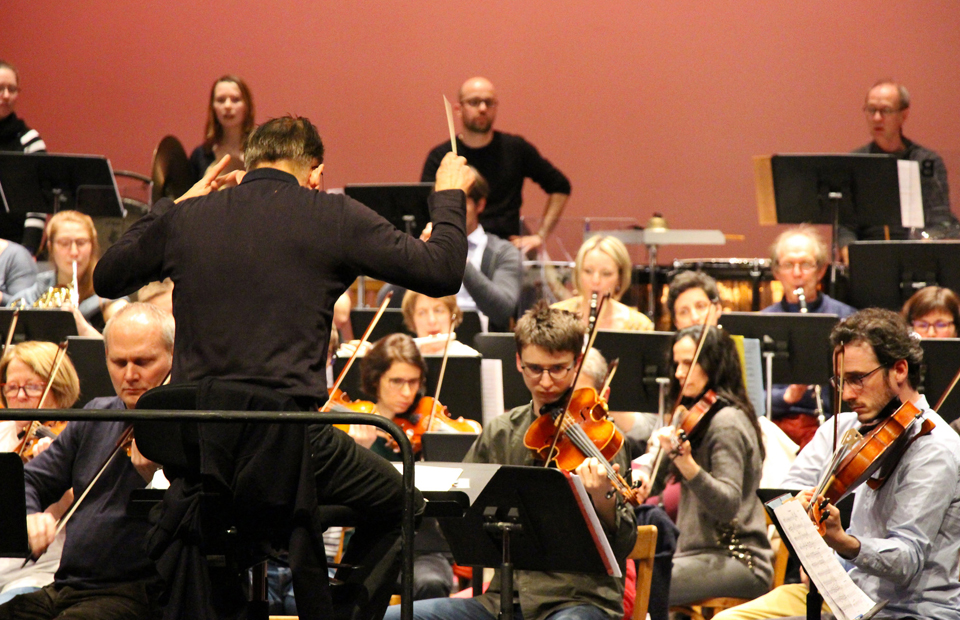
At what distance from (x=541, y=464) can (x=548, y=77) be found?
5001 mm

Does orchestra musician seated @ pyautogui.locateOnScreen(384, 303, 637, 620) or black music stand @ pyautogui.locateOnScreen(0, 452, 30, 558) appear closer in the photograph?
black music stand @ pyautogui.locateOnScreen(0, 452, 30, 558)

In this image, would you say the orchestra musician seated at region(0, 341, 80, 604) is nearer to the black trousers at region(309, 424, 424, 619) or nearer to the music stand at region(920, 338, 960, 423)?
the black trousers at region(309, 424, 424, 619)

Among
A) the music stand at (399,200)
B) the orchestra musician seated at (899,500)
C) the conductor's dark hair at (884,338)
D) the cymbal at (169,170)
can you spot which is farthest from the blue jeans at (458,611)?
the cymbal at (169,170)

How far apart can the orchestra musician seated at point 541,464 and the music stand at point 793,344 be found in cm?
142

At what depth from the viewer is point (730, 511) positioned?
3436 mm

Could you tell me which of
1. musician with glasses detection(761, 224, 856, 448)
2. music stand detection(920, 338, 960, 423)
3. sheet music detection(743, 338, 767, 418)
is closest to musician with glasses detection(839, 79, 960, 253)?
musician with glasses detection(761, 224, 856, 448)

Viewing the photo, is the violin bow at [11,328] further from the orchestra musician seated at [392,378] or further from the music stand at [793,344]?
the music stand at [793,344]

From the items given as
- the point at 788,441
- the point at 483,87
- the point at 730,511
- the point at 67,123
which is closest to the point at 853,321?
the point at 730,511

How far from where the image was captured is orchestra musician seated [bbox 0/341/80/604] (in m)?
3.30

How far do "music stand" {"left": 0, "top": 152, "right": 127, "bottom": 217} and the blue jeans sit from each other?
3437mm

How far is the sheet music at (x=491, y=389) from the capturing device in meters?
4.17

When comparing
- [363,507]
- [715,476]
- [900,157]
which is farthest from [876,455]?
[900,157]

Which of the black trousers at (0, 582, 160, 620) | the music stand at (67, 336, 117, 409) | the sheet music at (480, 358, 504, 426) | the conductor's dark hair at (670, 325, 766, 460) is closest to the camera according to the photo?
the black trousers at (0, 582, 160, 620)

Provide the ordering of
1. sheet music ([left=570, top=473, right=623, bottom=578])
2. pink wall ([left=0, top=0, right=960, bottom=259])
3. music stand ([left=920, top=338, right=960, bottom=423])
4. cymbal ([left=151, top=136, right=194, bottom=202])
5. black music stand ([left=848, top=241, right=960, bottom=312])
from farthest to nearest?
pink wall ([left=0, top=0, right=960, bottom=259]) < cymbal ([left=151, top=136, right=194, bottom=202]) < black music stand ([left=848, top=241, right=960, bottom=312]) < music stand ([left=920, top=338, right=960, bottom=423]) < sheet music ([left=570, top=473, right=623, bottom=578])
